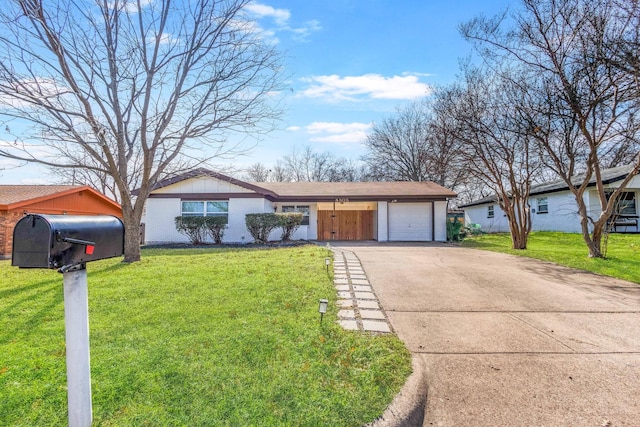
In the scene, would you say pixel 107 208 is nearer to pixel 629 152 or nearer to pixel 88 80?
pixel 88 80

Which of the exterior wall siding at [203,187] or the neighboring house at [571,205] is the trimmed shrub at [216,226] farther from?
the neighboring house at [571,205]

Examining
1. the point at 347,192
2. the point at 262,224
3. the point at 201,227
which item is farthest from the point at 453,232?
the point at 201,227

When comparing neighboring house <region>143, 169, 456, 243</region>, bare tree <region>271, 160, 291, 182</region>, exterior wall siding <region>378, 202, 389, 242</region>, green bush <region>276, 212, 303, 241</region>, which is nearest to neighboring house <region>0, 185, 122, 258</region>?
neighboring house <region>143, 169, 456, 243</region>

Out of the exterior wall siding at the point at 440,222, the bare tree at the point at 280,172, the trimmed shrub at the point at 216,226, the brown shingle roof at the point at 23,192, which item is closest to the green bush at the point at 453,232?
the exterior wall siding at the point at 440,222

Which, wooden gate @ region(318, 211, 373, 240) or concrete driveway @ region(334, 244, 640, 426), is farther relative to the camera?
wooden gate @ region(318, 211, 373, 240)

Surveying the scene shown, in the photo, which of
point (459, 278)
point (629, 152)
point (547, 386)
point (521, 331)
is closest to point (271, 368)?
point (547, 386)

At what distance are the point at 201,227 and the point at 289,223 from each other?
4077 mm

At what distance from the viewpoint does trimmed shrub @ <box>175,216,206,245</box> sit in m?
15.0

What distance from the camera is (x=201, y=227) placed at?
15133mm

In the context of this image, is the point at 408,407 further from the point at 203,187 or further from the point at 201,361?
the point at 203,187

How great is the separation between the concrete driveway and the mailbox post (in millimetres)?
2354

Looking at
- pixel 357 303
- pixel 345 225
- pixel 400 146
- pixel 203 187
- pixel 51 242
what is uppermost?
pixel 400 146

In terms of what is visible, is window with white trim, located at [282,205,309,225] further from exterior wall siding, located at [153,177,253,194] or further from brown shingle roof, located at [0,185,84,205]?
brown shingle roof, located at [0,185,84,205]

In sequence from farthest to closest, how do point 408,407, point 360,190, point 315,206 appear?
point 360,190 < point 315,206 < point 408,407
